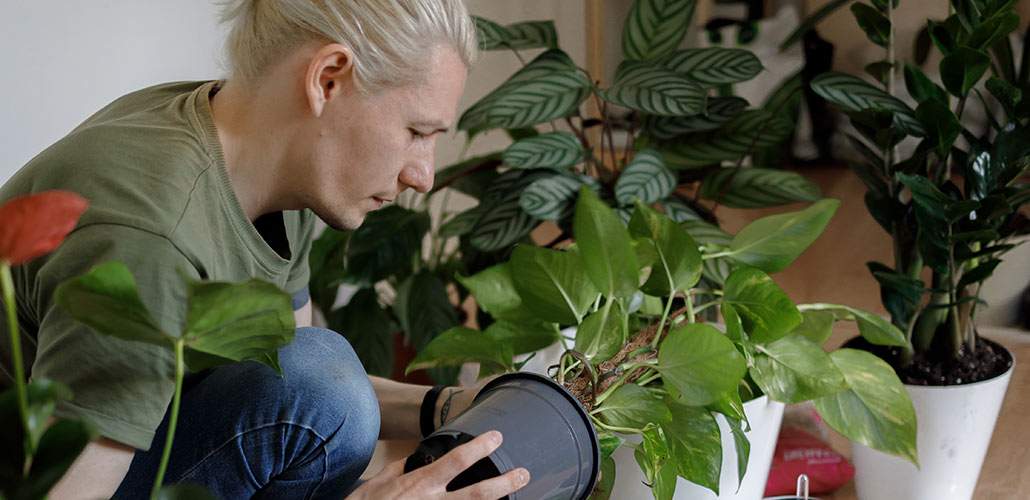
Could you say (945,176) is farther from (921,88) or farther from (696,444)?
(696,444)

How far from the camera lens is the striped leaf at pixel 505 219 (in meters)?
1.80

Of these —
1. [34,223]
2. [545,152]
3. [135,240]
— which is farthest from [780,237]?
[34,223]

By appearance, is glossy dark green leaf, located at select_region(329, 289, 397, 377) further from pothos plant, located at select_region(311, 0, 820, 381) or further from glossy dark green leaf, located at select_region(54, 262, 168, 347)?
glossy dark green leaf, located at select_region(54, 262, 168, 347)

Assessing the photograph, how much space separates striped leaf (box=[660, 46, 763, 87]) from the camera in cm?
177

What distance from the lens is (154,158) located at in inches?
41.4

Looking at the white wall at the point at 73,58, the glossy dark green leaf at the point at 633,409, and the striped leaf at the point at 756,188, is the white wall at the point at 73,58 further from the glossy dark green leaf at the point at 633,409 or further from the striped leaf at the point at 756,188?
the striped leaf at the point at 756,188

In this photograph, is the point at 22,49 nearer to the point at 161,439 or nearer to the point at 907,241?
the point at 161,439

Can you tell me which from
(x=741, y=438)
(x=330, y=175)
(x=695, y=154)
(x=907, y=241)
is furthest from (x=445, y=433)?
(x=695, y=154)

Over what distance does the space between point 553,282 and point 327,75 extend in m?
0.37

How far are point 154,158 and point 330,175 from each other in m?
0.18

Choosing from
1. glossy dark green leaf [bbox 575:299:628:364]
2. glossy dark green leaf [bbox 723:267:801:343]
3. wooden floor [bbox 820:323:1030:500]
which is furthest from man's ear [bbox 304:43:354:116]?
wooden floor [bbox 820:323:1030:500]

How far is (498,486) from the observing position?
98 cm

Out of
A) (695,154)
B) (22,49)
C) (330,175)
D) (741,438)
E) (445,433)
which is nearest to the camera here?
(445,433)

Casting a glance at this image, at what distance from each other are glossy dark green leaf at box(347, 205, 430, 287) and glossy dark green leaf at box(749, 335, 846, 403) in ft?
2.66
